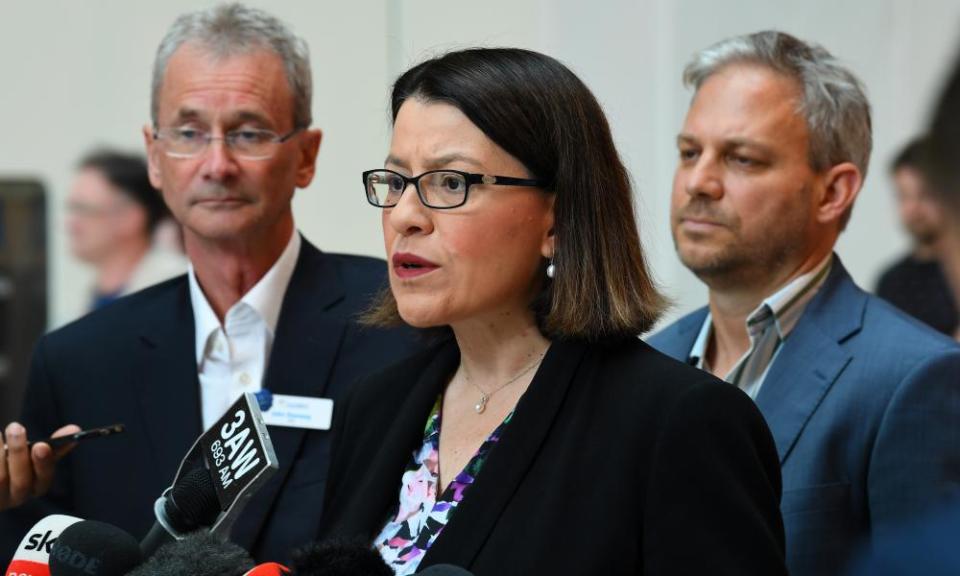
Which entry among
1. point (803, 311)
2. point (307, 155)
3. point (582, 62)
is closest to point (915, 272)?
point (582, 62)

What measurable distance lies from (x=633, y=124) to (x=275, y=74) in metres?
2.28

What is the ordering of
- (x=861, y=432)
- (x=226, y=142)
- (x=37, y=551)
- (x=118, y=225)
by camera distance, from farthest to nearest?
(x=118, y=225), (x=226, y=142), (x=861, y=432), (x=37, y=551)

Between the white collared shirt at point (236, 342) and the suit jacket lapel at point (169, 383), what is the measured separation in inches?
1.4

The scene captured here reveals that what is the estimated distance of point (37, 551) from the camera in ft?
6.40

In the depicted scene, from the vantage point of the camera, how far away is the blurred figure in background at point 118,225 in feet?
19.6

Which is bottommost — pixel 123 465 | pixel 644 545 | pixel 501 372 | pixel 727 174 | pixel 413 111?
pixel 123 465

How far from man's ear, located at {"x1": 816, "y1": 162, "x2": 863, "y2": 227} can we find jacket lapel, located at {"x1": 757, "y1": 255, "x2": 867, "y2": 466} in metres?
0.20

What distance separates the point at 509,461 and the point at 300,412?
1.03 metres

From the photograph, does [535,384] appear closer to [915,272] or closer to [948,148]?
[948,148]

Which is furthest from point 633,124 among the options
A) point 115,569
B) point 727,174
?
point 115,569

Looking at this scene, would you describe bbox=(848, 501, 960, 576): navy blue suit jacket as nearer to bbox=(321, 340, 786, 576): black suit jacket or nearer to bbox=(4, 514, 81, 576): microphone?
bbox=(321, 340, 786, 576): black suit jacket

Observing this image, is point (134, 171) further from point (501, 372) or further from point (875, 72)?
point (501, 372)

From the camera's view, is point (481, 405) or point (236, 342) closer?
point (481, 405)

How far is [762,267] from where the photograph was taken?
10.0 feet
